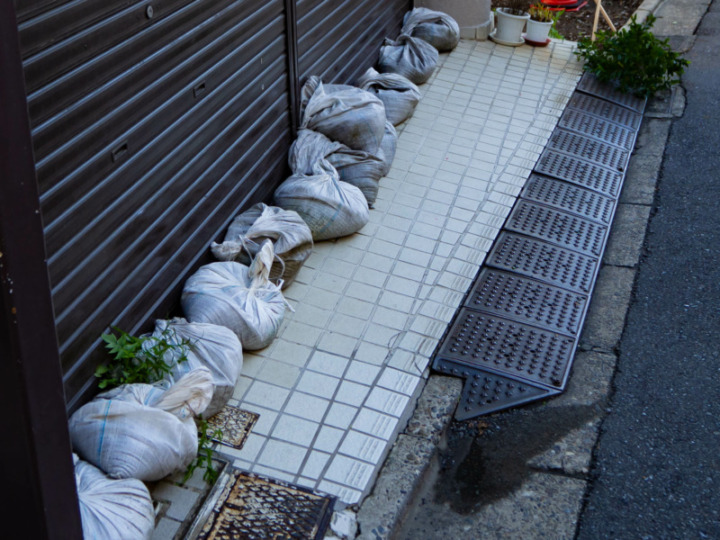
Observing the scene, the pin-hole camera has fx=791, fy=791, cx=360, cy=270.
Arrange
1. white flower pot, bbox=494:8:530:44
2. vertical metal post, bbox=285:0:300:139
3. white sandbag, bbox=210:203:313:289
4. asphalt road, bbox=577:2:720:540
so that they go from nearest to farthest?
asphalt road, bbox=577:2:720:540 < white sandbag, bbox=210:203:313:289 < vertical metal post, bbox=285:0:300:139 < white flower pot, bbox=494:8:530:44

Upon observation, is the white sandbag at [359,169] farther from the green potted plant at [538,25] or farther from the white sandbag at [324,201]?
the green potted plant at [538,25]

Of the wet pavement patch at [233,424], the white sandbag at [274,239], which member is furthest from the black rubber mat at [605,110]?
the wet pavement patch at [233,424]

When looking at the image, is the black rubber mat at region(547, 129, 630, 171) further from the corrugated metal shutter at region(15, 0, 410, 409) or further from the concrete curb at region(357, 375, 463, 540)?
the concrete curb at region(357, 375, 463, 540)

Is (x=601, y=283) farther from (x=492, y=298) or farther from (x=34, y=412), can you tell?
(x=34, y=412)

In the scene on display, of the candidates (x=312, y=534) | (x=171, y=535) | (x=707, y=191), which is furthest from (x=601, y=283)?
(x=171, y=535)

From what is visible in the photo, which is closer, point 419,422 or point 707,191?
point 419,422

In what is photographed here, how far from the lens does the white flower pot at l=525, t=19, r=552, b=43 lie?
862cm

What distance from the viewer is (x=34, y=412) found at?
201 cm

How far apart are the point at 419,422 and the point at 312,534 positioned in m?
0.95

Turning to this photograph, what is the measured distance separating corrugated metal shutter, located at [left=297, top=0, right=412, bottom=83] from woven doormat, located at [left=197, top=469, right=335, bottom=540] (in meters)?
3.41

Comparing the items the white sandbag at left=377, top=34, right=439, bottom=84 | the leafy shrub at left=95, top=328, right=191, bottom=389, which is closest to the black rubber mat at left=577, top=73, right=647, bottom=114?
the white sandbag at left=377, top=34, right=439, bottom=84

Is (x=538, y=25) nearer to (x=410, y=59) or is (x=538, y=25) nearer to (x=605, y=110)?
(x=605, y=110)

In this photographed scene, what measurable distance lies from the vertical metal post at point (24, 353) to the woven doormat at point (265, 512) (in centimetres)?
115

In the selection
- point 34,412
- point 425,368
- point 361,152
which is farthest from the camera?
point 361,152
